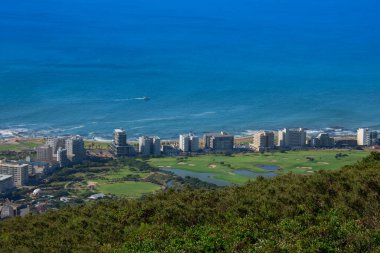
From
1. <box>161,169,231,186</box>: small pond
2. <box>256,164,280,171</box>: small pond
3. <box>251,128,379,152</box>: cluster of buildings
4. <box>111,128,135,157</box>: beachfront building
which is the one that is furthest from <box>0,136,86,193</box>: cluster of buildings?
<box>251,128,379,152</box>: cluster of buildings

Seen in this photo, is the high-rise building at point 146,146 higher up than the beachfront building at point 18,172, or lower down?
higher up

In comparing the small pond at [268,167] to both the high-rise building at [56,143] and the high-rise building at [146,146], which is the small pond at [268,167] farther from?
the high-rise building at [56,143]

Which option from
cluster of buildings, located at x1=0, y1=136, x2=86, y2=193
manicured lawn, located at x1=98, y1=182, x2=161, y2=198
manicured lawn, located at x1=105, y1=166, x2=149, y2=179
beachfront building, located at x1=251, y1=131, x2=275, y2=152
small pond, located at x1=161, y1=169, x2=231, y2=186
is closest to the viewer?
manicured lawn, located at x1=98, y1=182, x2=161, y2=198

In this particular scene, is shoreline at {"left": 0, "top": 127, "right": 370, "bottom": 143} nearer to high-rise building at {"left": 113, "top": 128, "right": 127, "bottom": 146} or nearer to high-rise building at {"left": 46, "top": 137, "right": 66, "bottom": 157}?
high-rise building at {"left": 113, "top": 128, "right": 127, "bottom": 146}

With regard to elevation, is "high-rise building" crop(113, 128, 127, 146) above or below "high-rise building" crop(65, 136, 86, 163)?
above

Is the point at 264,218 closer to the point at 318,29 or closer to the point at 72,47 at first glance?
the point at 72,47

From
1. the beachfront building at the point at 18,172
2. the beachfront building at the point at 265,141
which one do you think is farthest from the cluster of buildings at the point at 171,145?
the beachfront building at the point at 18,172

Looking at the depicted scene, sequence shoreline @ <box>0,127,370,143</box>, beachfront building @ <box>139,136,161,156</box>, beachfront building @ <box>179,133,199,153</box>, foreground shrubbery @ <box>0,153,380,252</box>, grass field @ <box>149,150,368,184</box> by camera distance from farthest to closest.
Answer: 1. shoreline @ <box>0,127,370,143</box>
2. beachfront building @ <box>179,133,199,153</box>
3. beachfront building @ <box>139,136,161,156</box>
4. grass field @ <box>149,150,368,184</box>
5. foreground shrubbery @ <box>0,153,380,252</box>
